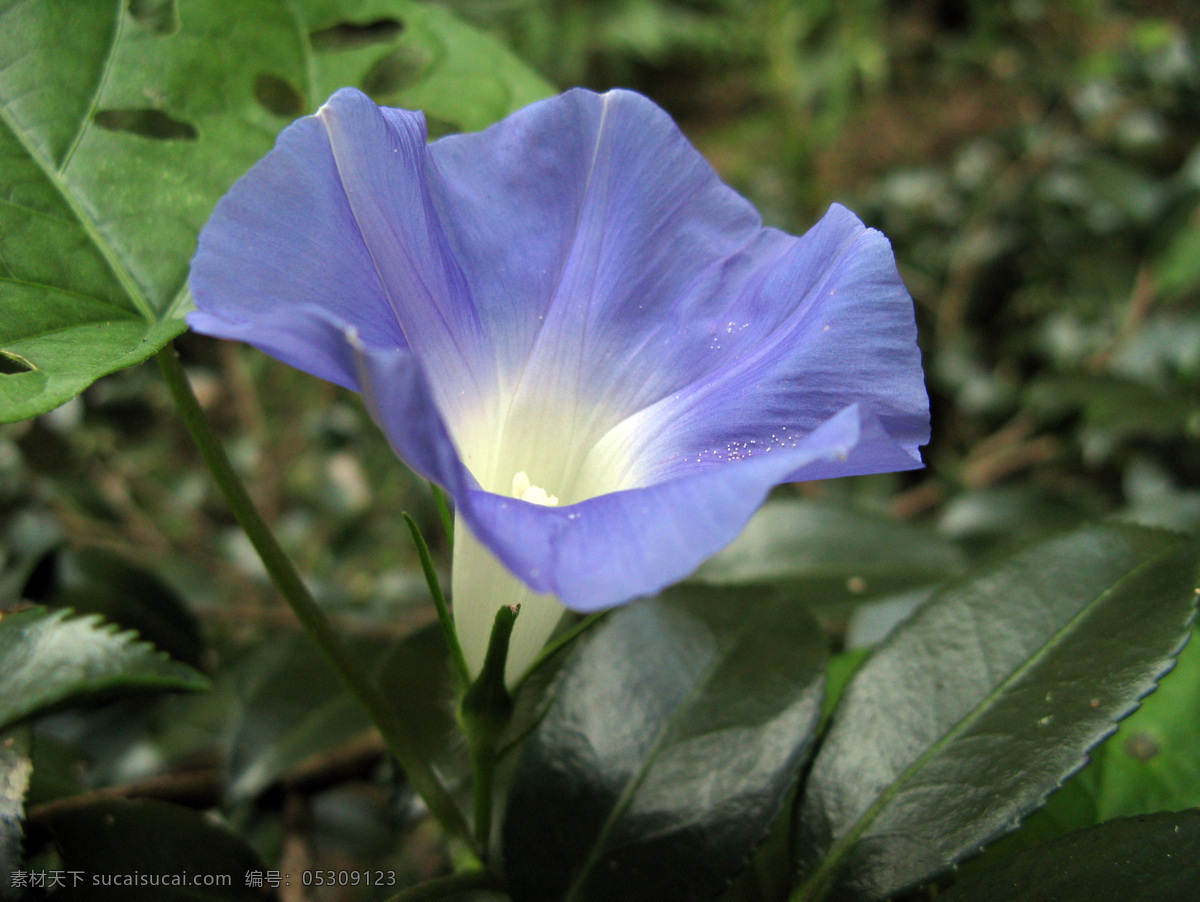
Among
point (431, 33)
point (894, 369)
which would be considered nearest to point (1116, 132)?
point (431, 33)

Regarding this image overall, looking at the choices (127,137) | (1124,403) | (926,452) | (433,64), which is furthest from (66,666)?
(926,452)

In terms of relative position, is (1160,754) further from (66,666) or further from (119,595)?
(119,595)

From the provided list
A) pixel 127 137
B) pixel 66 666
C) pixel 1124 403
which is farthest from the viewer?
pixel 1124 403

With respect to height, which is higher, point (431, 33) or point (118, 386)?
point (431, 33)

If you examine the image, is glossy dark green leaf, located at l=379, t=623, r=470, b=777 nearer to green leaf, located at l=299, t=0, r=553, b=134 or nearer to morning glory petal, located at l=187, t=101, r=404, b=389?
morning glory petal, located at l=187, t=101, r=404, b=389

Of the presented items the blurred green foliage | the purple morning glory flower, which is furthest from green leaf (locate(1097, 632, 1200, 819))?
the purple morning glory flower

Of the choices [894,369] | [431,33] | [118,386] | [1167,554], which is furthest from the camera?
[118,386]

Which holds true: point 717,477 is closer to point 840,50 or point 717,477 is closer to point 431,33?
point 431,33
